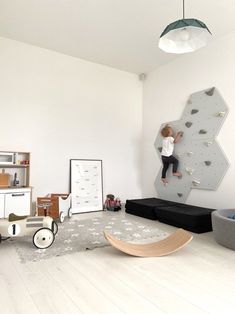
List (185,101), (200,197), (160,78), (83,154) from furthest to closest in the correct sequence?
(160,78) < (83,154) < (185,101) < (200,197)

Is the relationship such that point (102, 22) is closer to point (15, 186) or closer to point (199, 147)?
point (199, 147)

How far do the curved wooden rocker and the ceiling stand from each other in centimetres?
305

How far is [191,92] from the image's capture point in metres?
4.46

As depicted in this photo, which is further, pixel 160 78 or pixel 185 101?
pixel 160 78

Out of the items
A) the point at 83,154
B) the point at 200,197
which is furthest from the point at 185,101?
the point at 83,154

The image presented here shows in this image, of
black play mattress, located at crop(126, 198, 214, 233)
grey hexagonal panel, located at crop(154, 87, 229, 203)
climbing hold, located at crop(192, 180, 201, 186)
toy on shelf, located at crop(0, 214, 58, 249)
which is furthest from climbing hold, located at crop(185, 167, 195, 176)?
toy on shelf, located at crop(0, 214, 58, 249)

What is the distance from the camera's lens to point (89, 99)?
4.98m

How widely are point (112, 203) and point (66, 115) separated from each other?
2059mm

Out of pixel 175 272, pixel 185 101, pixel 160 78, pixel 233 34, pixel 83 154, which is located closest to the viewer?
pixel 175 272

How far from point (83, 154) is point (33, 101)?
1.42 metres

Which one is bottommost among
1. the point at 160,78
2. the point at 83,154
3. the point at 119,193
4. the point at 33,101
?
the point at 119,193

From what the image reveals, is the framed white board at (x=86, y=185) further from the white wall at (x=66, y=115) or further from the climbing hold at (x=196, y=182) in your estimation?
the climbing hold at (x=196, y=182)

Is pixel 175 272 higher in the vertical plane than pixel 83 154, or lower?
lower

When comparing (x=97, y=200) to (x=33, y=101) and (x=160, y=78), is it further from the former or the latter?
(x=160, y=78)
